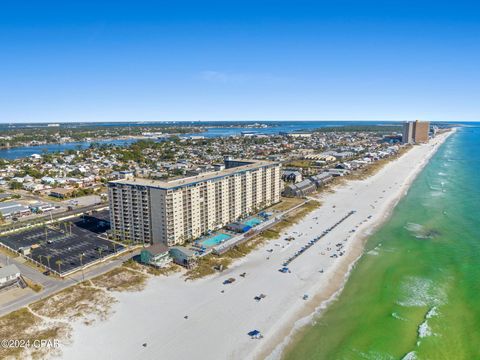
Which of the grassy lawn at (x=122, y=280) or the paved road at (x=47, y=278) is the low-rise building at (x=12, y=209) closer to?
the paved road at (x=47, y=278)

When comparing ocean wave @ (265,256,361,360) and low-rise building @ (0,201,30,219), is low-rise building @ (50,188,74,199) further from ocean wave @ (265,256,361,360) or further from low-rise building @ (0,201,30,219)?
ocean wave @ (265,256,361,360)

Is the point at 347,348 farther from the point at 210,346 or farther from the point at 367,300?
the point at 210,346

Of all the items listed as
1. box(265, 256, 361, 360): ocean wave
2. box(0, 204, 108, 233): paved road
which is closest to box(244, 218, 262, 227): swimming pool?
box(265, 256, 361, 360): ocean wave

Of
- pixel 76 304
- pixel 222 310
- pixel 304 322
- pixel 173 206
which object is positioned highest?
pixel 173 206

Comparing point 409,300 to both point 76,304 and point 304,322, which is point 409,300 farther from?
point 76,304

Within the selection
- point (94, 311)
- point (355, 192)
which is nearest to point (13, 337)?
point (94, 311)

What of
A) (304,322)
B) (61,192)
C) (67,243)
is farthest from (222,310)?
(61,192)
